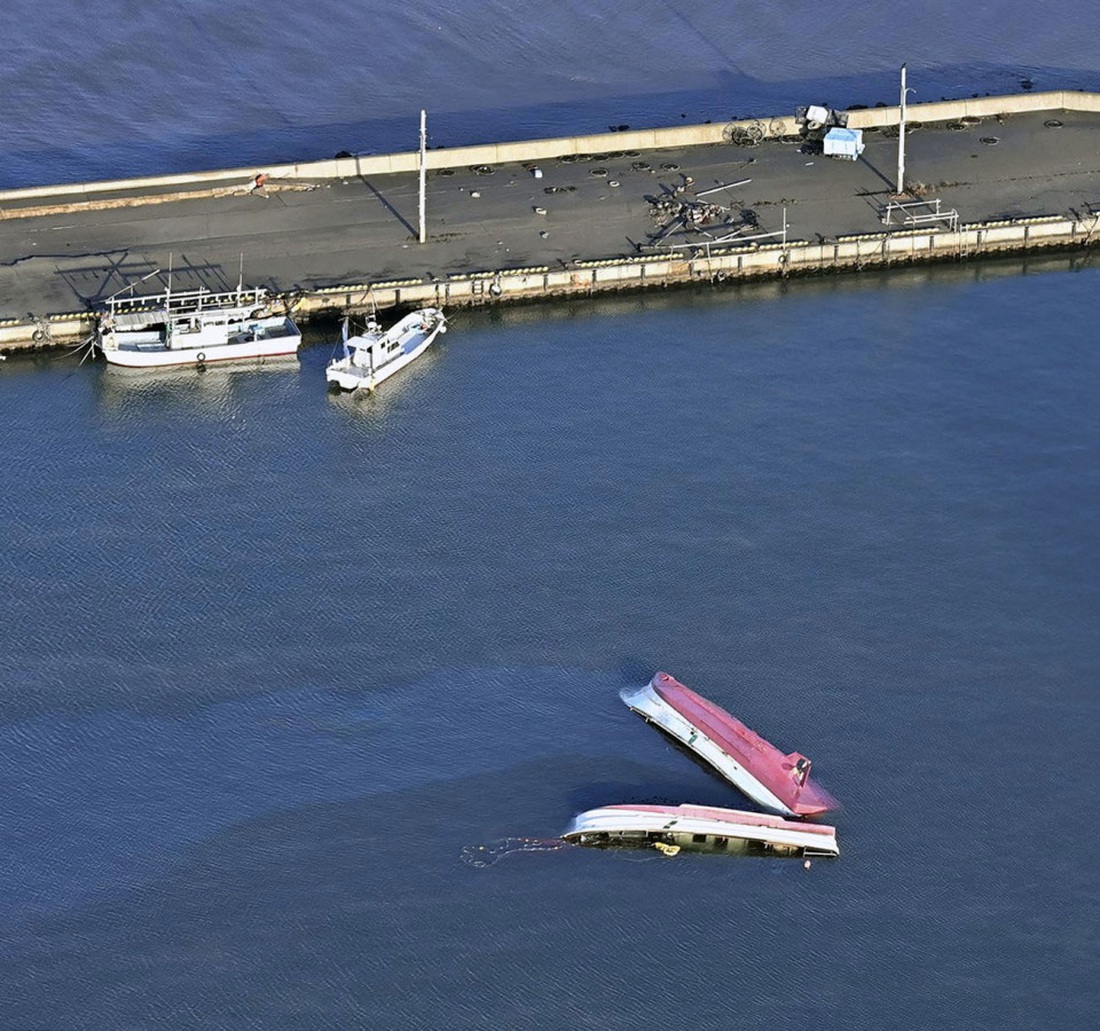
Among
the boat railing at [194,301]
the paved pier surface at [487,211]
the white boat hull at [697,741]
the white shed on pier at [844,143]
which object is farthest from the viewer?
the white shed on pier at [844,143]

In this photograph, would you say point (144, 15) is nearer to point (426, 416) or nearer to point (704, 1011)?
point (426, 416)

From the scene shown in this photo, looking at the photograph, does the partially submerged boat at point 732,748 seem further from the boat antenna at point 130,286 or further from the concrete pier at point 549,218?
the boat antenna at point 130,286

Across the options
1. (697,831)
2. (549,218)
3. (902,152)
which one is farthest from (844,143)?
(697,831)

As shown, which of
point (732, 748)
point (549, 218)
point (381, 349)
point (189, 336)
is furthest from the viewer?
point (549, 218)

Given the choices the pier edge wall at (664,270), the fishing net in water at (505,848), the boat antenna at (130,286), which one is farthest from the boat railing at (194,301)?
the fishing net in water at (505,848)

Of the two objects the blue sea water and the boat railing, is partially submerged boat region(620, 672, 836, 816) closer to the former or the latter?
the blue sea water

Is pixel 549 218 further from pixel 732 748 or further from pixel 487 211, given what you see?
pixel 732 748

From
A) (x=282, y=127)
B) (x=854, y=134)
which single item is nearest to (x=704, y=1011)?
(x=854, y=134)
